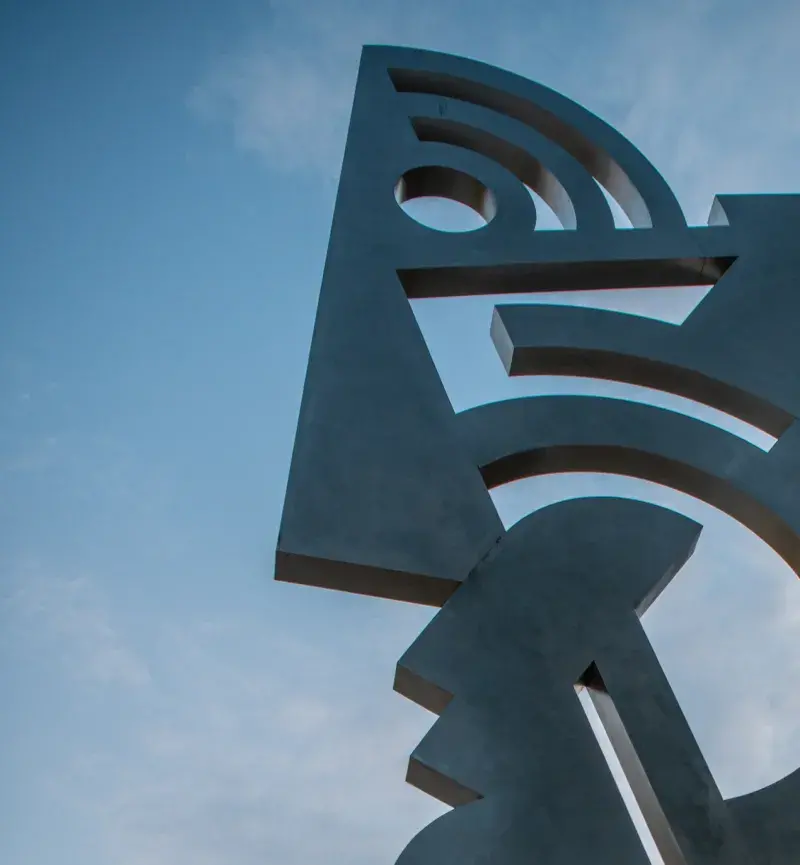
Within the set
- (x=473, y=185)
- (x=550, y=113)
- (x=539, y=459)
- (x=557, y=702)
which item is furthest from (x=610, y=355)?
(x=550, y=113)

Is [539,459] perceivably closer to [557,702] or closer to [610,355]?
[610,355]

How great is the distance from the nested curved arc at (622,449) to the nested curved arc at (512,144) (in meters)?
1.56

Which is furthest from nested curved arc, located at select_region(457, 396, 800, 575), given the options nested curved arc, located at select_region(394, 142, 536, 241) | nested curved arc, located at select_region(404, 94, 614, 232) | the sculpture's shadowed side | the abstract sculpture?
nested curved arc, located at select_region(404, 94, 614, 232)

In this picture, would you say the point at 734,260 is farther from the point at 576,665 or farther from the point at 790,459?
the point at 576,665

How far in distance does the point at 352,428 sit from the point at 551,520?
859mm

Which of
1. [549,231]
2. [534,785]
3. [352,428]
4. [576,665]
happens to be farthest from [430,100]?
[534,785]

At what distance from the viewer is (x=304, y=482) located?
12.4ft

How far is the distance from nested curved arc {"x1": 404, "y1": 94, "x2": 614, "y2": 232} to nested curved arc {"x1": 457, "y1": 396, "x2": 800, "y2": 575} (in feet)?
5.13

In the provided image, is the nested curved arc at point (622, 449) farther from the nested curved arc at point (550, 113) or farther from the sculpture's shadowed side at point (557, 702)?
the nested curved arc at point (550, 113)

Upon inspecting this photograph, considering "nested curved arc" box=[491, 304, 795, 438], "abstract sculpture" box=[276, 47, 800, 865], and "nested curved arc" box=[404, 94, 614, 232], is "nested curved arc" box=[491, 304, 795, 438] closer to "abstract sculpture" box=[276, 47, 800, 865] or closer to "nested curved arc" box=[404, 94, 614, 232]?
"abstract sculpture" box=[276, 47, 800, 865]

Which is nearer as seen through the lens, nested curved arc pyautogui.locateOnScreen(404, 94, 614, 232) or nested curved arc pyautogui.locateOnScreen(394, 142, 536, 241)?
nested curved arc pyautogui.locateOnScreen(394, 142, 536, 241)

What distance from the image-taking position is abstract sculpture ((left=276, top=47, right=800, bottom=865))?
3188mm


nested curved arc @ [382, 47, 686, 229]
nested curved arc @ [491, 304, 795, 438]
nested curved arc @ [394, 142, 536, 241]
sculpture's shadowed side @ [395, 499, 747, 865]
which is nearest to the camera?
sculpture's shadowed side @ [395, 499, 747, 865]

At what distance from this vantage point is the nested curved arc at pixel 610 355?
14.4ft
